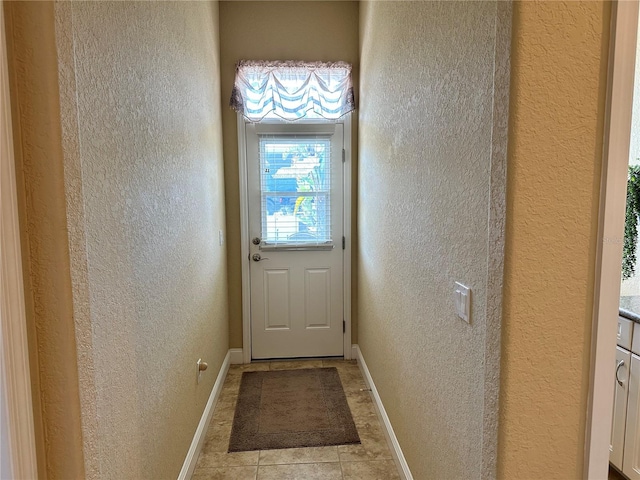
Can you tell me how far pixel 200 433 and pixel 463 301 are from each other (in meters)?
1.72

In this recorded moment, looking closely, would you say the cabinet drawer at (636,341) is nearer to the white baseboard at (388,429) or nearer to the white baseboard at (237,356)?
the white baseboard at (388,429)

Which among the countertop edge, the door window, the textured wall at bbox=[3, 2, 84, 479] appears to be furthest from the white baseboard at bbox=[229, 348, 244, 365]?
the countertop edge

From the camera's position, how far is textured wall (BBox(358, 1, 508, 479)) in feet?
3.76

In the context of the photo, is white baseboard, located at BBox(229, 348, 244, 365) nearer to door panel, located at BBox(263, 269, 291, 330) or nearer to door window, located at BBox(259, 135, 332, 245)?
door panel, located at BBox(263, 269, 291, 330)

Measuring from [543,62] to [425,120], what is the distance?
715 mm

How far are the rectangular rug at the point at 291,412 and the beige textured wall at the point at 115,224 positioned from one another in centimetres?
43

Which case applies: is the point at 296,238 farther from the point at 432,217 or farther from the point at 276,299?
the point at 432,217

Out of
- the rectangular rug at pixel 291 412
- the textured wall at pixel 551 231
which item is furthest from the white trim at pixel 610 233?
the rectangular rug at pixel 291 412

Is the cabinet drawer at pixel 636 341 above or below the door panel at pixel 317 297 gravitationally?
above

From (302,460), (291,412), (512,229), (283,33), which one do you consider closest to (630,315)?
(512,229)

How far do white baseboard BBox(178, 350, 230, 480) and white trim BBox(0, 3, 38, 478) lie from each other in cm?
114

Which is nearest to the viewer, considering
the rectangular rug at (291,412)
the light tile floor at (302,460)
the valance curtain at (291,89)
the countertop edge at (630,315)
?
the countertop edge at (630,315)

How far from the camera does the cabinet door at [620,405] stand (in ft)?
5.93

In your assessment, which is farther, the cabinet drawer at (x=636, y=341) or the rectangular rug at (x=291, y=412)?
the rectangular rug at (x=291, y=412)
